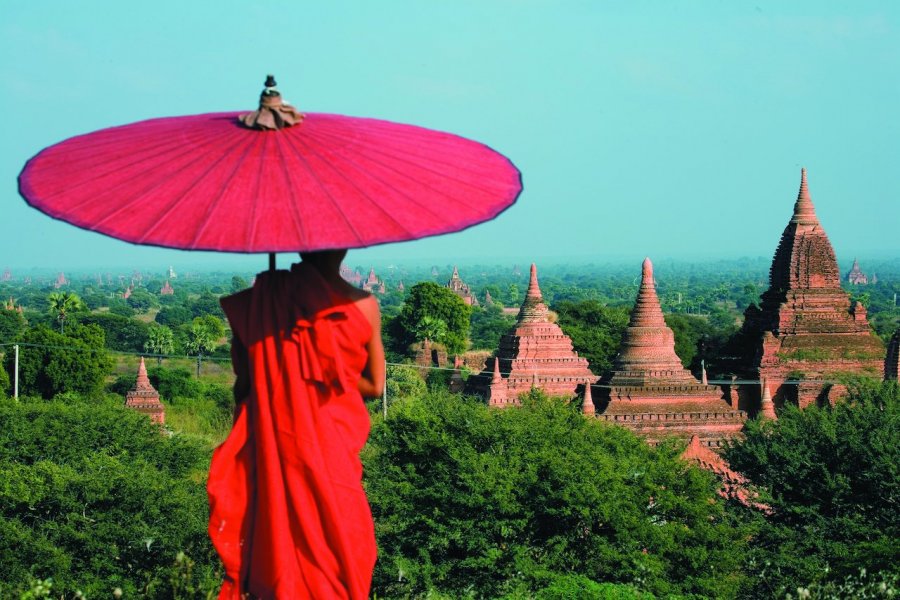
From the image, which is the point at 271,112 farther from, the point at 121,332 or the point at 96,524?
the point at 121,332

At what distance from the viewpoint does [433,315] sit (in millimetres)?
68188

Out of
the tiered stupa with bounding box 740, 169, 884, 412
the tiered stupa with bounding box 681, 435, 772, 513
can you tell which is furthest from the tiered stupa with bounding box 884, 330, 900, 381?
the tiered stupa with bounding box 681, 435, 772, 513

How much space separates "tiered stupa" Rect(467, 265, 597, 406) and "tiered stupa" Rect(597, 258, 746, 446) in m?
3.19

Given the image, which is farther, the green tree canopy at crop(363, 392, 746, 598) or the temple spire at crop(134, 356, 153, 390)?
the temple spire at crop(134, 356, 153, 390)

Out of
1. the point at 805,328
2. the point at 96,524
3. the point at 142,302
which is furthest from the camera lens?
the point at 142,302

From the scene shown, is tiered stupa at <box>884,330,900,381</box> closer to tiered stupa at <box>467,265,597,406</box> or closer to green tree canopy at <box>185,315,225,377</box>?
tiered stupa at <box>467,265,597,406</box>

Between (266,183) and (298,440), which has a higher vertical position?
(266,183)

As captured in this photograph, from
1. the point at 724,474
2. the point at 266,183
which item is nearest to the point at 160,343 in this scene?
the point at 724,474

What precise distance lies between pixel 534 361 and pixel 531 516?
65.6 ft

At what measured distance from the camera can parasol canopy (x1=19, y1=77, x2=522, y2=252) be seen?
400 cm

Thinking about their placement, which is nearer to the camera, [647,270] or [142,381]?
[647,270]

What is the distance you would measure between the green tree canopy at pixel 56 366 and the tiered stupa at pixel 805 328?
75.4ft

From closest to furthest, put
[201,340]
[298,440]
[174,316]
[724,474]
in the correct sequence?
[298,440], [724,474], [201,340], [174,316]

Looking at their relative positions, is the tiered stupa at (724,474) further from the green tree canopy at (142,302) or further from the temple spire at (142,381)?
the green tree canopy at (142,302)
